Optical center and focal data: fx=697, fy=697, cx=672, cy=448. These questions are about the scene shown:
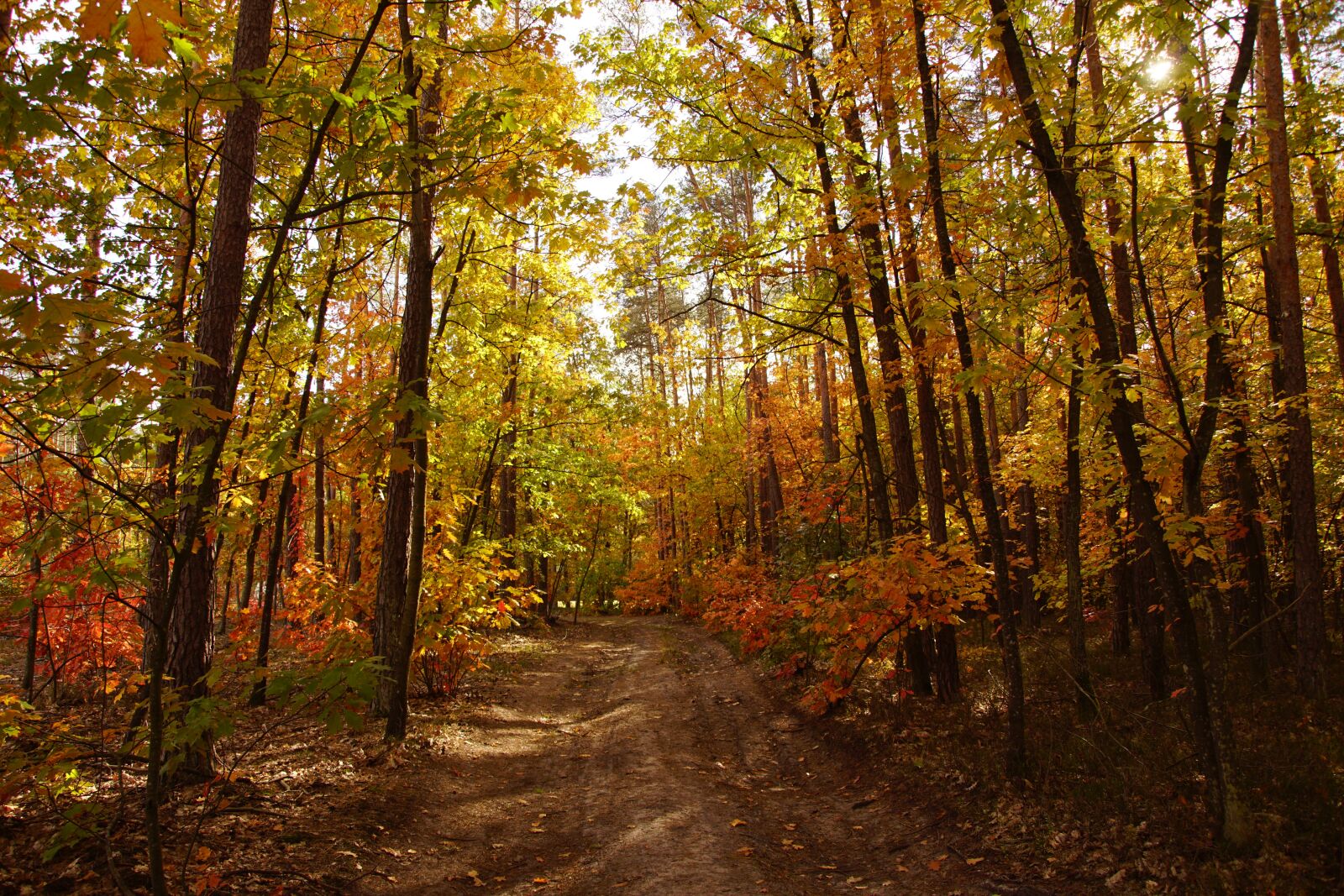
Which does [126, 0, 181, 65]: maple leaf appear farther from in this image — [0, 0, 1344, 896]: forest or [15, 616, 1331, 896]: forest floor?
[15, 616, 1331, 896]: forest floor

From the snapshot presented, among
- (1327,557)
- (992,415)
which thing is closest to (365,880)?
(1327,557)

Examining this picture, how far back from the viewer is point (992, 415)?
1662 cm

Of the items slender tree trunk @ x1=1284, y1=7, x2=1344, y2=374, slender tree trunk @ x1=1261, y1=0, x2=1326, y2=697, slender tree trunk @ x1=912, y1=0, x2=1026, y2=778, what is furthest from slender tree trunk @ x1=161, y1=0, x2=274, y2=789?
slender tree trunk @ x1=1261, y1=0, x2=1326, y2=697

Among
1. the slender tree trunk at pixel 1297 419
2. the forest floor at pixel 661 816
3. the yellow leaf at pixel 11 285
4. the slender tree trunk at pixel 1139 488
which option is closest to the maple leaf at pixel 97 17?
the yellow leaf at pixel 11 285

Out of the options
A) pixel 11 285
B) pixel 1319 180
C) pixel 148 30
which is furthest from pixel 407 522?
pixel 1319 180

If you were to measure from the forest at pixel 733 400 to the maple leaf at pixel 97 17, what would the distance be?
0.05ft

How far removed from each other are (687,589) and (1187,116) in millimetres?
23196

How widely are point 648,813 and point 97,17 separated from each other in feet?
19.2

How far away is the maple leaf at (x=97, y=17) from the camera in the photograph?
7.20ft

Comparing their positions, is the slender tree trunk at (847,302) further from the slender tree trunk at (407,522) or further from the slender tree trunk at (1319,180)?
the slender tree trunk at (407,522)

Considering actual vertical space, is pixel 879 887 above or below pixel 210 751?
below

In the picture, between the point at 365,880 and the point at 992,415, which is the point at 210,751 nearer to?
the point at 365,880

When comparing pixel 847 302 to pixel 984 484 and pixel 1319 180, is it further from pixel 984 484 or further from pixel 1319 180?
pixel 1319 180

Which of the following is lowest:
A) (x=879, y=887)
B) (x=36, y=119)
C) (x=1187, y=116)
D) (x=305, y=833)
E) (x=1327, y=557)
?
(x=879, y=887)
